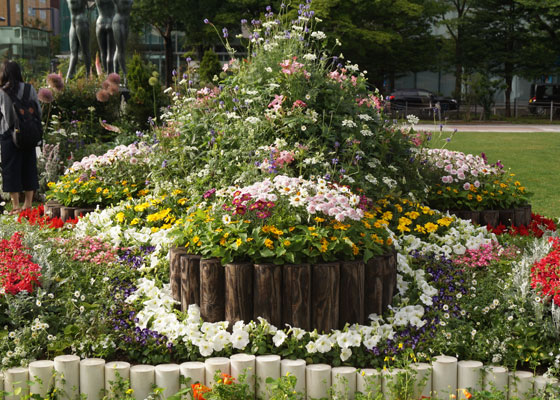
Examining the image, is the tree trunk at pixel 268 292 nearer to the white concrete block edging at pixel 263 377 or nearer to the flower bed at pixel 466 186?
the white concrete block edging at pixel 263 377

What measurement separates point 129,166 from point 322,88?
214 cm

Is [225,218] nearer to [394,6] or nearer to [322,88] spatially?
[322,88]

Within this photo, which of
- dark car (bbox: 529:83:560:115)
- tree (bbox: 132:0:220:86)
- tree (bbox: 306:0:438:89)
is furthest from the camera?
tree (bbox: 132:0:220:86)

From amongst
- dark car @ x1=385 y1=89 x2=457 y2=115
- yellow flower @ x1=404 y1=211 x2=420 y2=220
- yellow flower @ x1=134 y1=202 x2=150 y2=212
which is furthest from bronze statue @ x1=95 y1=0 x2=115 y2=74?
dark car @ x1=385 y1=89 x2=457 y2=115

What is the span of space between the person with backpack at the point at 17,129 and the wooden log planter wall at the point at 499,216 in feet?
14.8

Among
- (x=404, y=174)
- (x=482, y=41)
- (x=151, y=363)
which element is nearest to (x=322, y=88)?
(x=404, y=174)

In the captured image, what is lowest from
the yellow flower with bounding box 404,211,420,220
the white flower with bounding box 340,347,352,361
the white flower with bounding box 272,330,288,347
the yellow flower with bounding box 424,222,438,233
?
the white flower with bounding box 340,347,352,361

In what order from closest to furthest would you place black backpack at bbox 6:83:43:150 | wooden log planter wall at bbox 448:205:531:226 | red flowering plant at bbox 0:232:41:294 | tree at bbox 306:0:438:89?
red flowering plant at bbox 0:232:41:294
wooden log planter wall at bbox 448:205:531:226
black backpack at bbox 6:83:43:150
tree at bbox 306:0:438:89

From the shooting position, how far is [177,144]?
5.93 metres

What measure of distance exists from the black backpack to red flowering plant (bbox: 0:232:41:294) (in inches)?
128

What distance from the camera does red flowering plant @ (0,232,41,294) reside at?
392 centimetres

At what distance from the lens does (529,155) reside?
1484cm

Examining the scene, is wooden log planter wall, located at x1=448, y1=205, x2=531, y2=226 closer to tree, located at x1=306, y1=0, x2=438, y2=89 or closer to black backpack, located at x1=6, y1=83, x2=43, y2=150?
black backpack, located at x1=6, y1=83, x2=43, y2=150

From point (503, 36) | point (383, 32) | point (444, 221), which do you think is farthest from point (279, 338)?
point (503, 36)
